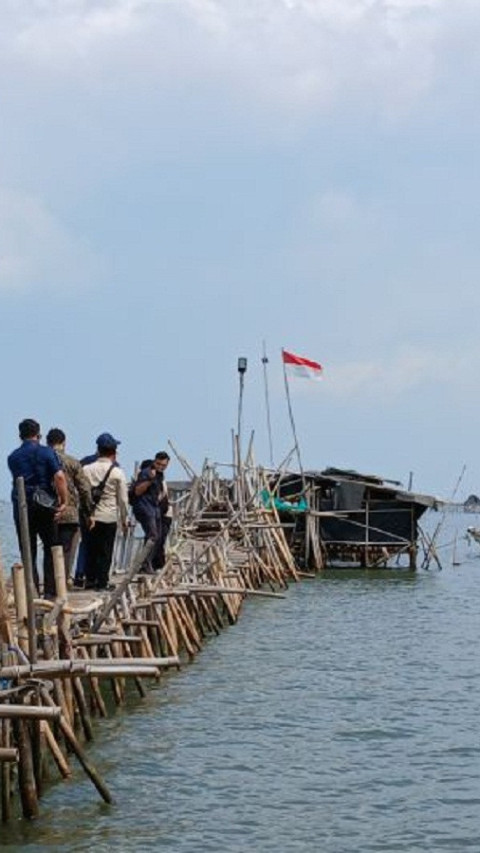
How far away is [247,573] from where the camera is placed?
29.5 meters

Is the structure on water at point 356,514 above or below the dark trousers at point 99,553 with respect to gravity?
above

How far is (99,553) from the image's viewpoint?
16.3 metres

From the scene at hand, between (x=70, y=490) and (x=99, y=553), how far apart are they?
4.69ft

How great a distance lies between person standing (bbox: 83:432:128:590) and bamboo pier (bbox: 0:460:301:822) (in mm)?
457

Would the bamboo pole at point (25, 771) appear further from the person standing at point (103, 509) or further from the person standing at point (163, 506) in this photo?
the person standing at point (163, 506)

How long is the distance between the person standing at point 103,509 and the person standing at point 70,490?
1.75ft

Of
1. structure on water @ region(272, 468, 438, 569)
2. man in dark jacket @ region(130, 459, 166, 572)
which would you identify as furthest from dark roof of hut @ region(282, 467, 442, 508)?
man in dark jacket @ region(130, 459, 166, 572)

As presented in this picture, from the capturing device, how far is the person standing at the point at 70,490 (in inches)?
589

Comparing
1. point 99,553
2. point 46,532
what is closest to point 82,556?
point 99,553

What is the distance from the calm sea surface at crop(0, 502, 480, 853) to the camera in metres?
10.9

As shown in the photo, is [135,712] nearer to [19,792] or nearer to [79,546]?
[79,546]

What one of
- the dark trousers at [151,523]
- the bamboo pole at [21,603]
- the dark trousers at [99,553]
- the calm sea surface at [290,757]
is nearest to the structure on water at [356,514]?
the calm sea surface at [290,757]

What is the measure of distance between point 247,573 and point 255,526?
1.60 m

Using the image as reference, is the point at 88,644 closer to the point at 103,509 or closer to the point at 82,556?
the point at 103,509
